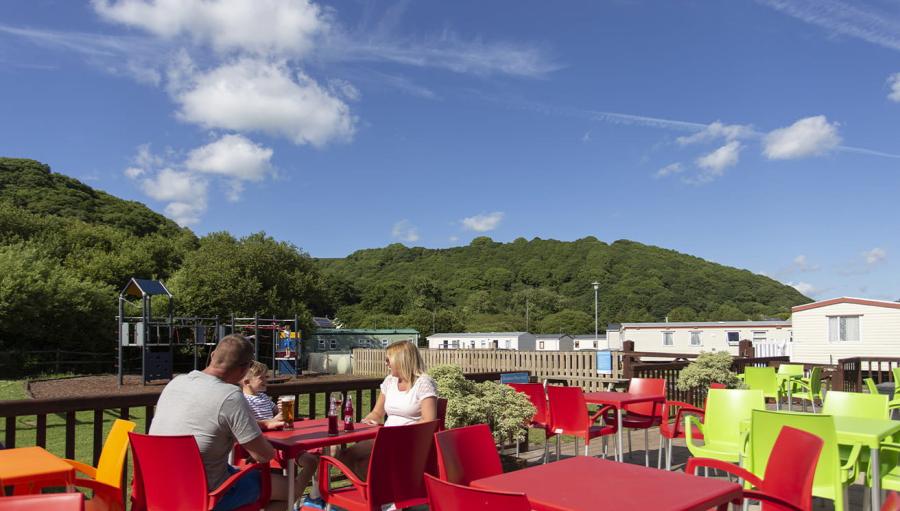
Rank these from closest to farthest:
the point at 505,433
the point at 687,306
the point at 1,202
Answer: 1. the point at 505,433
2. the point at 1,202
3. the point at 687,306

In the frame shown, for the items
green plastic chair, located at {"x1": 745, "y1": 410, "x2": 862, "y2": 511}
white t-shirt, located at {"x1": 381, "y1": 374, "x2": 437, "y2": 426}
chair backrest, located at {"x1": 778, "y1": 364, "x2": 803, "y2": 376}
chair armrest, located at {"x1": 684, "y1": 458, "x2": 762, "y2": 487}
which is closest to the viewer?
chair armrest, located at {"x1": 684, "y1": 458, "x2": 762, "y2": 487}

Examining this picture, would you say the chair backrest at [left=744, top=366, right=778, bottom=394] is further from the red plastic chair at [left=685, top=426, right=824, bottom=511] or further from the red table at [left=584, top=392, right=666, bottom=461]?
the red plastic chair at [left=685, top=426, right=824, bottom=511]

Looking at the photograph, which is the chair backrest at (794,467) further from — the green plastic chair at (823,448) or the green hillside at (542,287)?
the green hillside at (542,287)

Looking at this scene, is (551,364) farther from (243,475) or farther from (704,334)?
(704,334)

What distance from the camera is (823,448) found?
382cm

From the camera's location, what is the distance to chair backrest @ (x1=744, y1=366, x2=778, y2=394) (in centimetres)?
1008

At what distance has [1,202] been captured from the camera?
42.0m

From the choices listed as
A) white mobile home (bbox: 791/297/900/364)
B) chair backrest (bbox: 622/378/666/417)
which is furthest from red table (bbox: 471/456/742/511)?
white mobile home (bbox: 791/297/900/364)

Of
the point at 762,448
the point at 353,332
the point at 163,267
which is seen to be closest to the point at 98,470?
the point at 762,448

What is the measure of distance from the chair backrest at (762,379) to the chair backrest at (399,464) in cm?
788

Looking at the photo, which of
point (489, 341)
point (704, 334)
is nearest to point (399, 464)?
point (704, 334)

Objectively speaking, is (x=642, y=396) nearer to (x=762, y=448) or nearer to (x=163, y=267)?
(x=762, y=448)

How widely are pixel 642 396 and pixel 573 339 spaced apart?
42791 mm

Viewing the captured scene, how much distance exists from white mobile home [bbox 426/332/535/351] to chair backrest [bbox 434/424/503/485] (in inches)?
1527
